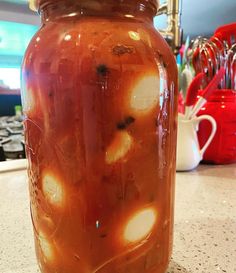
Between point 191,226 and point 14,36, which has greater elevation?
point 14,36

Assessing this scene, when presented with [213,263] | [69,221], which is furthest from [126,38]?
[213,263]

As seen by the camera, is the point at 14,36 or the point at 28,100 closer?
the point at 28,100

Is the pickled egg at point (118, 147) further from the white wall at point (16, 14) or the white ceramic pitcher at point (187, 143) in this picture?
the white wall at point (16, 14)

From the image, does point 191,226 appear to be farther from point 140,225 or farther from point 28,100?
point 28,100

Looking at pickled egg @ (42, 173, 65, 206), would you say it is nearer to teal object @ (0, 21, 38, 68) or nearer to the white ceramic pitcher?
the white ceramic pitcher

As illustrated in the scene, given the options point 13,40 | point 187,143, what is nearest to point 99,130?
point 187,143

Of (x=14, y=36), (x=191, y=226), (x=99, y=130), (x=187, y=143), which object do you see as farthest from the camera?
(x=14, y=36)

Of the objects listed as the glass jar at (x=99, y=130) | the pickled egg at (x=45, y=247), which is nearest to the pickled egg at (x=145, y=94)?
the glass jar at (x=99, y=130)
